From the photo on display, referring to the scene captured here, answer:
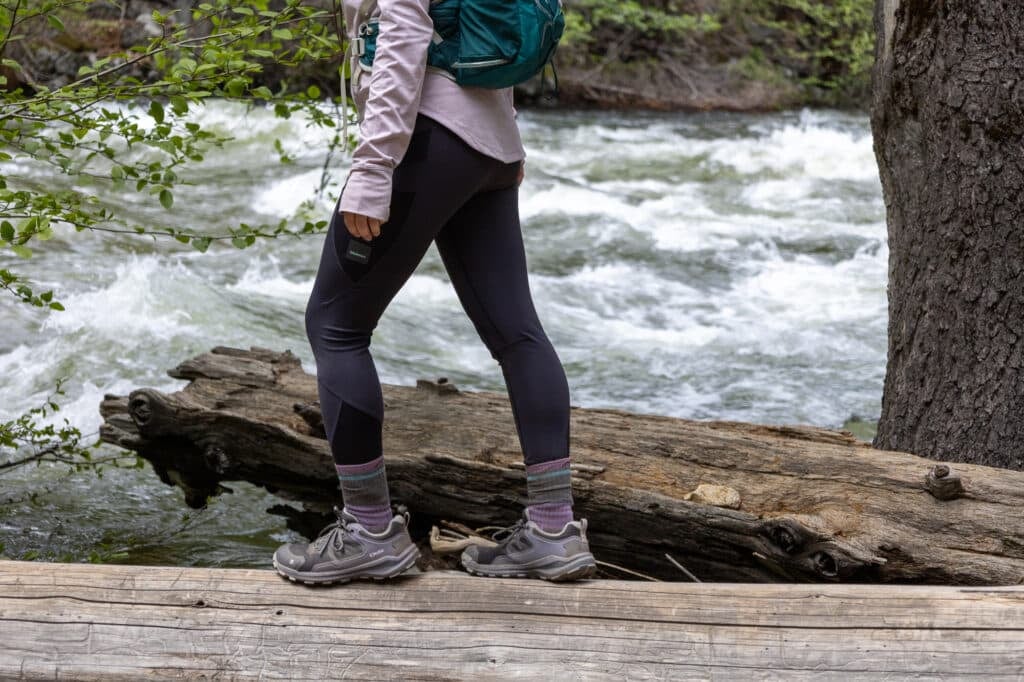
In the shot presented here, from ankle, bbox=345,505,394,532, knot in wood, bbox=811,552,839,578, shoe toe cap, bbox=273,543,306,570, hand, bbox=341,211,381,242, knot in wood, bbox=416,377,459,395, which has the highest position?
hand, bbox=341,211,381,242

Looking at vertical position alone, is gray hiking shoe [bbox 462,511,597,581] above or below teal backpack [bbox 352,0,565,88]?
below

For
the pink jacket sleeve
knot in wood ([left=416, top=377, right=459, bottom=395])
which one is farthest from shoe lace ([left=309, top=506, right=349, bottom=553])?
knot in wood ([left=416, top=377, right=459, bottom=395])

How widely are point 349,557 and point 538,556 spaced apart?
485 millimetres

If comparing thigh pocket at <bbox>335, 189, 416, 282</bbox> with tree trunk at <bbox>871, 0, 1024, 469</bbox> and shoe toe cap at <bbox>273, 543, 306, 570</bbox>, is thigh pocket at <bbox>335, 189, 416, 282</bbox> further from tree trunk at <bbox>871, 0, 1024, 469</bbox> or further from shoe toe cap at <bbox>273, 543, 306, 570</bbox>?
tree trunk at <bbox>871, 0, 1024, 469</bbox>

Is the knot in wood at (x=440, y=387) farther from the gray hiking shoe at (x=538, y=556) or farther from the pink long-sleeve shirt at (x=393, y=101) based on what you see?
the pink long-sleeve shirt at (x=393, y=101)

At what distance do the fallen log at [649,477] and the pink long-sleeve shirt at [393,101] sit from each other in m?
1.31

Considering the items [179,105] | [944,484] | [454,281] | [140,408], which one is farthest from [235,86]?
[944,484]

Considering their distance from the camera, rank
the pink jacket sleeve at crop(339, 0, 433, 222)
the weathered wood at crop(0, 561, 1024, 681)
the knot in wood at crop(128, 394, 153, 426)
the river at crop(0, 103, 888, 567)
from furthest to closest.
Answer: the river at crop(0, 103, 888, 567) < the knot in wood at crop(128, 394, 153, 426) < the weathered wood at crop(0, 561, 1024, 681) < the pink jacket sleeve at crop(339, 0, 433, 222)

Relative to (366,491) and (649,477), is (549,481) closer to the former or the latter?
(366,491)

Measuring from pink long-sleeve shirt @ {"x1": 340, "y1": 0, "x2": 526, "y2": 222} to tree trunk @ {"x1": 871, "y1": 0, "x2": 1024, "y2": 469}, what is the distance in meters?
1.98

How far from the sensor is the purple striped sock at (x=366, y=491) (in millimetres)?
2887

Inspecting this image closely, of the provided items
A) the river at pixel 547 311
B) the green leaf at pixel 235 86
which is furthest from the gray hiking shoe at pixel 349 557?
the river at pixel 547 311

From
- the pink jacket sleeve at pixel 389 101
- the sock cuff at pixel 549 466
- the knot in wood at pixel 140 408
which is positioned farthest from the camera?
the knot in wood at pixel 140 408

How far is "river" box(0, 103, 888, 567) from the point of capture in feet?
17.3
